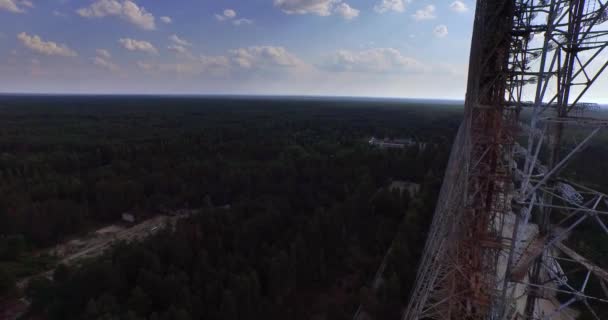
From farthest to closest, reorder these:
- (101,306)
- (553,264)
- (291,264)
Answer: (291,264)
(101,306)
(553,264)

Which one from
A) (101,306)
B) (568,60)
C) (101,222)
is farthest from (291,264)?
(101,222)

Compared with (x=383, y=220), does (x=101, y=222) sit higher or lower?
lower

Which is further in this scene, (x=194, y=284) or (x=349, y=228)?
(x=349, y=228)

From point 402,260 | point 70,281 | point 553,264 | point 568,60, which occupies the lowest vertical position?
point 70,281

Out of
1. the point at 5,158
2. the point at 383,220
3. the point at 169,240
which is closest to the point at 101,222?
the point at 169,240

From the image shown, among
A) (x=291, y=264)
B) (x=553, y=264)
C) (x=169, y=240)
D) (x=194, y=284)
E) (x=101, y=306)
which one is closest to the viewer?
(x=553, y=264)

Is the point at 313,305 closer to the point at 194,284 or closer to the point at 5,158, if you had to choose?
the point at 194,284
